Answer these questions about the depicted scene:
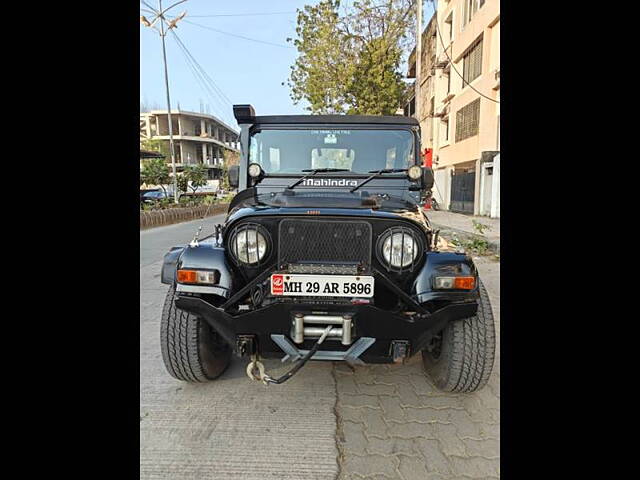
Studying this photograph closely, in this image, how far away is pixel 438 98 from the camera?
20.0 metres

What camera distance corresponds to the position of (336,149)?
9.82 ft

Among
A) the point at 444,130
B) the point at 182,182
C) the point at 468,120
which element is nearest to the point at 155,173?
the point at 182,182

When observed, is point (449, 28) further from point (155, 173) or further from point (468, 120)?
point (155, 173)

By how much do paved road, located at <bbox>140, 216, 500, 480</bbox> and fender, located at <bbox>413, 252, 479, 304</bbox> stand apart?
80 centimetres

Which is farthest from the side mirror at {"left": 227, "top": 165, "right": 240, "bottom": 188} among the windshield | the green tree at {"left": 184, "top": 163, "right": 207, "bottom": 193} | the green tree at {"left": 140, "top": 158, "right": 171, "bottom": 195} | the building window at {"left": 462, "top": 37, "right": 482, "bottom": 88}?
the green tree at {"left": 184, "top": 163, "right": 207, "bottom": 193}

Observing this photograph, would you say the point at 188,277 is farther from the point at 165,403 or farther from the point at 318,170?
the point at 318,170

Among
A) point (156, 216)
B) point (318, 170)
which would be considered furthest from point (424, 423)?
point (156, 216)

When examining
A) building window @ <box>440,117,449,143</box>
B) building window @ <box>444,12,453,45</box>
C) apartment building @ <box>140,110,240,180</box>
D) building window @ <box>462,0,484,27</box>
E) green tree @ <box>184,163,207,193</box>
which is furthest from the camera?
apartment building @ <box>140,110,240,180</box>

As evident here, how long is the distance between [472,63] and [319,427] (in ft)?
54.7

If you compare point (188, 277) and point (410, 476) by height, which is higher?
point (188, 277)

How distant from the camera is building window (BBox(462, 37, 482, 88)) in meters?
14.0

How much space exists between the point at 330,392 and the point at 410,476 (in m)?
0.78

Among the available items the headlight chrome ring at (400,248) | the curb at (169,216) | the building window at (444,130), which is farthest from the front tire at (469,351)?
the building window at (444,130)

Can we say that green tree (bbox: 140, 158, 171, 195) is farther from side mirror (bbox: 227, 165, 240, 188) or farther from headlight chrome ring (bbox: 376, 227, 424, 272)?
headlight chrome ring (bbox: 376, 227, 424, 272)
